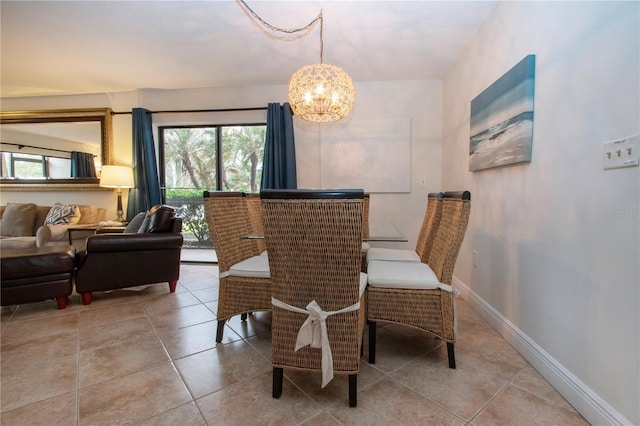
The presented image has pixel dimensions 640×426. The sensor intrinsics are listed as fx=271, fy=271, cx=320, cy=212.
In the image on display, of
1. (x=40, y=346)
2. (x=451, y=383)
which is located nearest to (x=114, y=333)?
(x=40, y=346)

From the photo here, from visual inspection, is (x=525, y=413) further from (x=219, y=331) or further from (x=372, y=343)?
(x=219, y=331)

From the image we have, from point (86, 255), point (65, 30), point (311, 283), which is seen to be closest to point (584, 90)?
point (311, 283)

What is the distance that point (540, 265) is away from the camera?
1483 millimetres

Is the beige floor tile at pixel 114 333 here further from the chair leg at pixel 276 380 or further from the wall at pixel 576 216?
the wall at pixel 576 216

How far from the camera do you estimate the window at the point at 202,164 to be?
387cm

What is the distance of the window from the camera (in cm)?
387

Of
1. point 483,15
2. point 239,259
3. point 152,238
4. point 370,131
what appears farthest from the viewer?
point 370,131

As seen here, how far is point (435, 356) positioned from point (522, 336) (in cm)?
53

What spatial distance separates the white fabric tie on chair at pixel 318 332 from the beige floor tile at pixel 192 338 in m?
0.89

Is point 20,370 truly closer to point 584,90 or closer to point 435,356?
point 435,356

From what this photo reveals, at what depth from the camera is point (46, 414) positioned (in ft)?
3.85

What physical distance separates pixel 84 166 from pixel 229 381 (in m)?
4.23

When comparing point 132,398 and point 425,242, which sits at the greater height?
point 425,242

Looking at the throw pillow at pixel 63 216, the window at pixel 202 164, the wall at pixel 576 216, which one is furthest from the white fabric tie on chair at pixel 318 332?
the throw pillow at pixel 63 216
